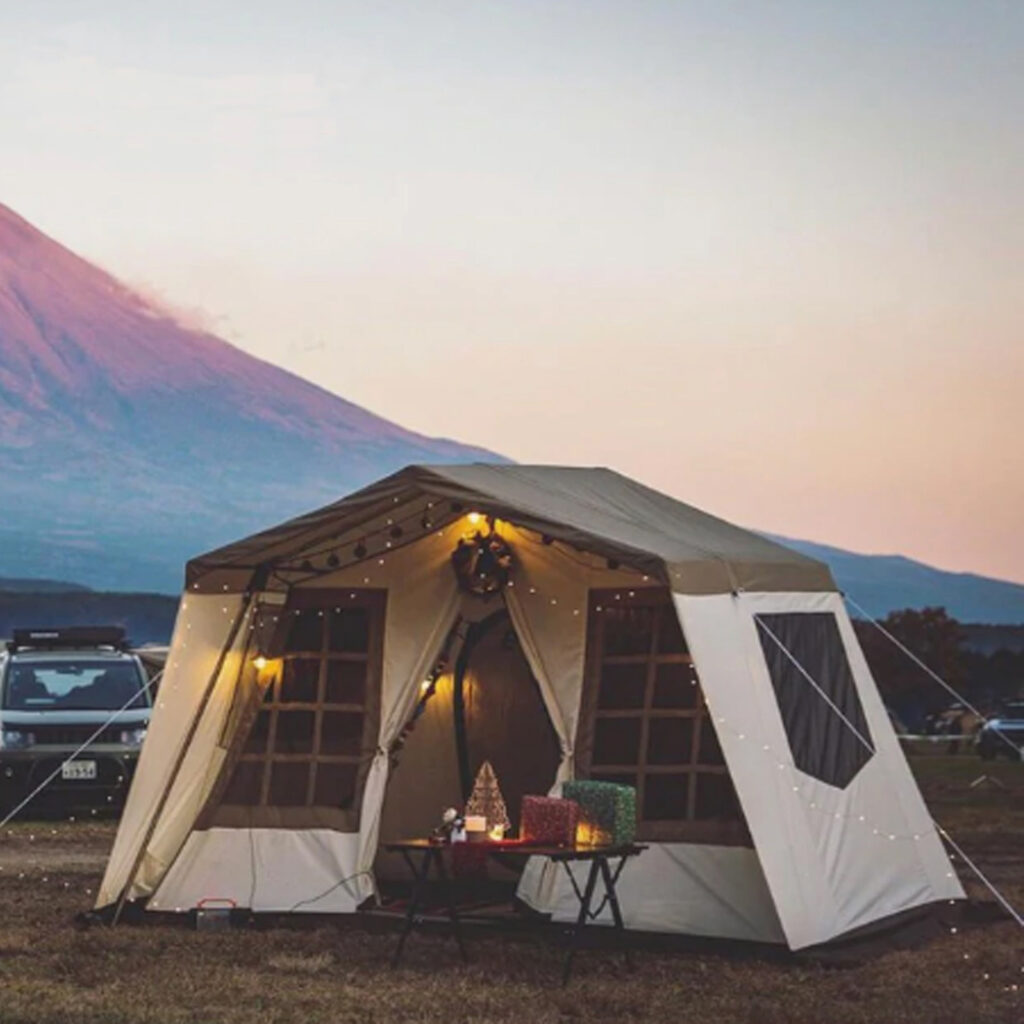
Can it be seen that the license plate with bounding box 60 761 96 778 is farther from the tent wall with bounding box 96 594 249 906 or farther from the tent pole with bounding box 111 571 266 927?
the tent pole with bounding box 111 571 266 927

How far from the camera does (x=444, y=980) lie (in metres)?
9.79

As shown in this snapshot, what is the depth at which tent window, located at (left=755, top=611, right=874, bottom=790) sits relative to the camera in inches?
431

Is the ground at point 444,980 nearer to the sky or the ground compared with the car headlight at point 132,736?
nearer to the ground

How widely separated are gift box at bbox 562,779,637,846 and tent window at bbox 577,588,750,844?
0.98 m

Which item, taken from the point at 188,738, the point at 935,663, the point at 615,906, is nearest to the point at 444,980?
the point at 615,906

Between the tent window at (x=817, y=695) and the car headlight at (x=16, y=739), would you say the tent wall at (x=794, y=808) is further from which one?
the car headlight at (x=16, y=739)

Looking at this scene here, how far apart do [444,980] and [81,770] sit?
909 cm

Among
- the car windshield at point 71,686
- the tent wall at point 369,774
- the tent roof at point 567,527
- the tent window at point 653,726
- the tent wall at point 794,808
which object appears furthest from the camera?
the car windshield at point 71,686

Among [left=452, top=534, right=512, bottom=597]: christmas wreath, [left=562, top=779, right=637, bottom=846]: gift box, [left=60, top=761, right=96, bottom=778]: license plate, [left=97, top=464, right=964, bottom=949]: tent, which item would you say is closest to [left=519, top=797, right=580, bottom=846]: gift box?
[left=562, top=779, right=637, bottom=846]: gift box

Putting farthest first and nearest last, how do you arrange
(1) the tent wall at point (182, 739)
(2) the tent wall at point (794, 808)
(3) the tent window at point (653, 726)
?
(1) the tent wall at point (182, 739) → (3) the tent window at point (653, 726) → (2) the tent wall at point (794, 808)

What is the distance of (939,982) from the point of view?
9.93 meters

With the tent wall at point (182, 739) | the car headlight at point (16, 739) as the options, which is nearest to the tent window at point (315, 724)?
the tent wall at point (182, 739)

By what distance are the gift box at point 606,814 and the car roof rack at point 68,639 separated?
10170mm

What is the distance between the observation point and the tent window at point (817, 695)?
10.9 meters
